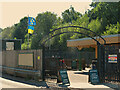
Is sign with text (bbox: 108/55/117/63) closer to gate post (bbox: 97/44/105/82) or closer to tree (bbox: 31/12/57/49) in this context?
gate post (bbox: 97/44/105/82)

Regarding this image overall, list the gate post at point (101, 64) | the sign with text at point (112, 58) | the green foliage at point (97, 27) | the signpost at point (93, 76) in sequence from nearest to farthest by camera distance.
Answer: the sign with text at point (112, 58)
the signpost at point (93, 76)
the gate post at point (101, 64)
the green foliage at point (97, 27)

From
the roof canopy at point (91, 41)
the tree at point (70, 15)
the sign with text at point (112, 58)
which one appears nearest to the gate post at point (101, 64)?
the sign with text at point (112, 58)

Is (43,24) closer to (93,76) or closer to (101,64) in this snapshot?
(101,64)

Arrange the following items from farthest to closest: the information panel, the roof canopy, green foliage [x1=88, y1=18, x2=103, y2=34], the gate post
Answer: green foliage [x1=88, y1=18, x2=103, y2=34] < the roof canopy < the information panel < the gate post

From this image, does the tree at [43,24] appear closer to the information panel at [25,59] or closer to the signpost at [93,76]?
the information panel at [25,59]

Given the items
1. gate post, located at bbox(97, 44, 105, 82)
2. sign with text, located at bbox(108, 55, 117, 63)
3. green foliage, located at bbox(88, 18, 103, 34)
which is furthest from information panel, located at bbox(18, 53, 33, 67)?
green foliage, located at bbox(88, 18, 103, 34)

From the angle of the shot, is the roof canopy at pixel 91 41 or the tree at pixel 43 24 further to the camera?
the tree at pixel 43 24

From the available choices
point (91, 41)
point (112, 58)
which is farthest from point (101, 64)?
point (91, 41)

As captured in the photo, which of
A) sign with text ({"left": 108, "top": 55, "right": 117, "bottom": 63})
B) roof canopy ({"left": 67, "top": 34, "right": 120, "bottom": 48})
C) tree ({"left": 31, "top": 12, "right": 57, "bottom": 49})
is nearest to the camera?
sign with text ({"left": 108, "top": 55, "right": 117, "bottom": 63})

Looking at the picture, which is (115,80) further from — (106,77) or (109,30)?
(109,30)

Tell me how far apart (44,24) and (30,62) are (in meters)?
71.3

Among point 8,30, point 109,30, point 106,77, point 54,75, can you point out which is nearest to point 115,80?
point 106,77

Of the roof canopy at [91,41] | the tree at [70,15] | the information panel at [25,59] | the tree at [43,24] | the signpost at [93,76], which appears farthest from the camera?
the tree at [70,15]

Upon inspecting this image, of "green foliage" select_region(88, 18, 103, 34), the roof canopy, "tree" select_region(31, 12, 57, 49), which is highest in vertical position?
"tree" select_region(31, 12, 57, 49)
